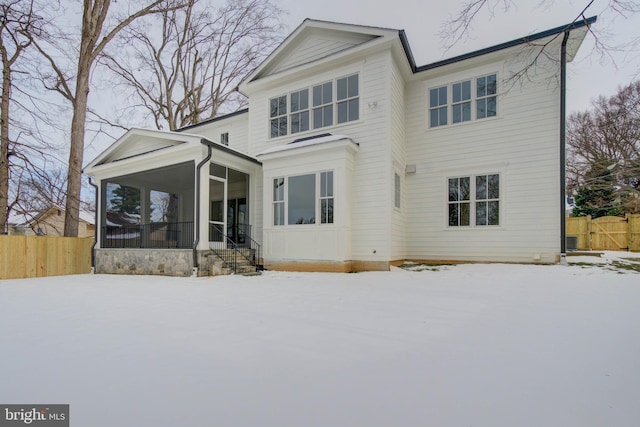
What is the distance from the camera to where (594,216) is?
1992cm

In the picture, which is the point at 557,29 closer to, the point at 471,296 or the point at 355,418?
the point at 471,296

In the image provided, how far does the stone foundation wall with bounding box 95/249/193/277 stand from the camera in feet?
26.5

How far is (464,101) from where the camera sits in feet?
30.0

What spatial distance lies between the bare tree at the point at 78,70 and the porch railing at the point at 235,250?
20.7 feet

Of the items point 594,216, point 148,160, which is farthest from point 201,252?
point 594,216

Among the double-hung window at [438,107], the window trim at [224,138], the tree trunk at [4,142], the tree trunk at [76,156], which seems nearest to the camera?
the double-hung window at [438,107]

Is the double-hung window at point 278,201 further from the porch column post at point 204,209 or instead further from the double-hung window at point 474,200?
the double-hung window at point 474,200

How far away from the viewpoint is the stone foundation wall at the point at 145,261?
8.08 metres

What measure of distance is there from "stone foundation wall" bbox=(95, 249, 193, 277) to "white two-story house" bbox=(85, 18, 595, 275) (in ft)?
0.16

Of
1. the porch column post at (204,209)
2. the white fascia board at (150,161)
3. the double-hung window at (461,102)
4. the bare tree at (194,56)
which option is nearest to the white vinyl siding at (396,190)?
the double-hung window at (461,102)

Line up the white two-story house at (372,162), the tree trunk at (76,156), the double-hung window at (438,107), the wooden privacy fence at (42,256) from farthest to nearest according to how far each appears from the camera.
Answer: the tree trunk at (76,156)
the double-hung window at (438,107)
the wooden privacy fence at (42,256)
the white two-story house at (372,162)

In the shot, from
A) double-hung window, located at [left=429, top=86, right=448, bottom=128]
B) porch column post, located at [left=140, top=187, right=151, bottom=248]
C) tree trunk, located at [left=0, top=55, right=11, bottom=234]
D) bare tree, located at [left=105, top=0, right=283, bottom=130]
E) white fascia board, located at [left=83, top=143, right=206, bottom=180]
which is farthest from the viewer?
bare tree, located at [left=105, top=0, right=283, bottom=130]

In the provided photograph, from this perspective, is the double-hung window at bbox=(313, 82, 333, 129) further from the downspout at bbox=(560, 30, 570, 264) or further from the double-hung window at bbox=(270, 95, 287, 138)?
the downspout at bbox=(560, 30, 570, 264)
